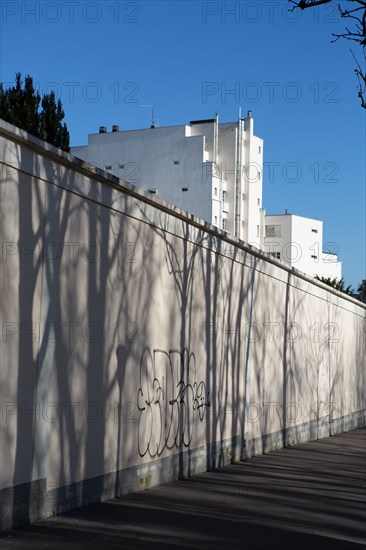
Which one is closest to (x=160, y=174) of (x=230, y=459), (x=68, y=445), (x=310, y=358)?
(x=310, y=358)

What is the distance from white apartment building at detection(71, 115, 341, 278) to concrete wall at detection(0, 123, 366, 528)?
5852 cm

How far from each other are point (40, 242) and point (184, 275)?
4128 millimetres

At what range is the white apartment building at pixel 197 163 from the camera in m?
75.9

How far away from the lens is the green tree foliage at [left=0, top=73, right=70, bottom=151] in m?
28.7

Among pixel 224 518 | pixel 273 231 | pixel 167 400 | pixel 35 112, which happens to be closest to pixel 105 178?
pixel 167 400

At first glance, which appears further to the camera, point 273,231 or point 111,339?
point 273,231

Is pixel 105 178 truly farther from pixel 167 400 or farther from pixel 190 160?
pixel 190 160

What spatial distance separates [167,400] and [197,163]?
2567 inches

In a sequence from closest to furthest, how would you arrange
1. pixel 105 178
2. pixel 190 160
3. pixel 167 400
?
pixel 105 178, pixel 167 400, pixel 190 160

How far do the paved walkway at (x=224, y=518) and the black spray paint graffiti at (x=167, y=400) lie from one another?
57 cm

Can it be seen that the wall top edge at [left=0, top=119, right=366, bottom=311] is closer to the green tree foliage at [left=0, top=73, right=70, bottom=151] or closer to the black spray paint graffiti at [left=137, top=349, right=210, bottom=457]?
the black spray paint graffiti at [left=137, top=349, right=210, bottom=457]

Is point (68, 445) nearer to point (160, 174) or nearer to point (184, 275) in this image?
point (184, 275)

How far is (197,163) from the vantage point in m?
75.6

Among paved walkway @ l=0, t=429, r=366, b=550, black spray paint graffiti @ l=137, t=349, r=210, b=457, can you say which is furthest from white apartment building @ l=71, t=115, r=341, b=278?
paved walkway @ l=0, t=429, r=366, b=550
